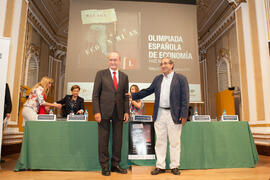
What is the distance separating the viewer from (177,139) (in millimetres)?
2465

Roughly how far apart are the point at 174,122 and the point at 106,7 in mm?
4480

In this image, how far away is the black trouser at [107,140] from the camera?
2418mm

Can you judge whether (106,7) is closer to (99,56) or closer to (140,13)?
(140,13)

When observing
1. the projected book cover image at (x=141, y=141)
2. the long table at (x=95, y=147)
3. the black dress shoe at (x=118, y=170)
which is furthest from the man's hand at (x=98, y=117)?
the black dress shoe at (x=118, y=170)

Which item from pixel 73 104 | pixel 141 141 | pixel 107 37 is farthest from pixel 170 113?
pixel 107 37

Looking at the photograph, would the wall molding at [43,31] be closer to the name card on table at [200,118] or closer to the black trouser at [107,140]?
the black trouser at [107,140]

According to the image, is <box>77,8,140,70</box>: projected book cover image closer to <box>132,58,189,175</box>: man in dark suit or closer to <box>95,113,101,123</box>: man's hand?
<box>132,58,189,175</box>: man in dark suit

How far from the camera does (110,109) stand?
2439 millimetres

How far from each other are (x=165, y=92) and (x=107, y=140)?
2.96ft

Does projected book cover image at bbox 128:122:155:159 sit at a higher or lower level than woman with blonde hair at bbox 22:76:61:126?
lower

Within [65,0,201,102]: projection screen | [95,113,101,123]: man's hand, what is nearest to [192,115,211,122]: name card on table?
[95,113,101,123]: man's hand

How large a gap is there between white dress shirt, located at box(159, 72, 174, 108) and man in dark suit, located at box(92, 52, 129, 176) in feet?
1.45

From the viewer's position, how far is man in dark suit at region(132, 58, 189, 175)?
2.45 metres

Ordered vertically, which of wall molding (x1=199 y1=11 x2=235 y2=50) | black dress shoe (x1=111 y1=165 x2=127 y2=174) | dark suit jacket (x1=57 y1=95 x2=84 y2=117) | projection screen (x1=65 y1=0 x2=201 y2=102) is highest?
wall molding (x1=199 y1=11 x2=235 y2=50)
